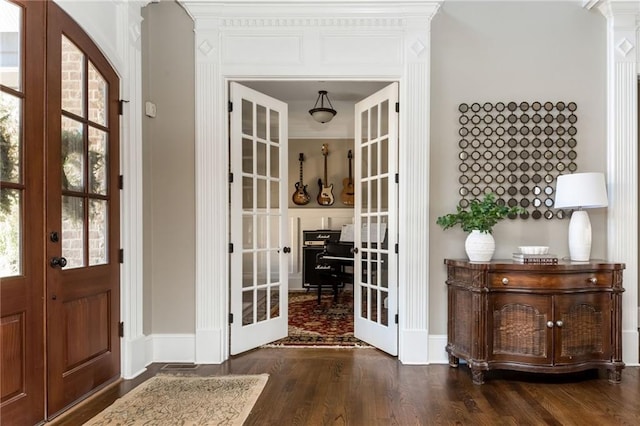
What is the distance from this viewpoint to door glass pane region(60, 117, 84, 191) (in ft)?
7.87

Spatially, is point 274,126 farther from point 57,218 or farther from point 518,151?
point 518,151

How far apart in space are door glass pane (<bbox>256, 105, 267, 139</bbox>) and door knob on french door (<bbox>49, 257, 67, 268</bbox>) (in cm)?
193

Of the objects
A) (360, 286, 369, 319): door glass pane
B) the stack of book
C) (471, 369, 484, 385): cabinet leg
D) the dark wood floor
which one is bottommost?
the dark wood floor

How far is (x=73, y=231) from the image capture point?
2.45 meters

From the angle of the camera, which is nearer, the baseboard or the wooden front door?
the wooden front door

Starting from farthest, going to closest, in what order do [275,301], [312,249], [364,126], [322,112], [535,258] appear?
1. [312,249]
2. [322,112]
3. [364,126]
4. [275,301]
5. [535,258]

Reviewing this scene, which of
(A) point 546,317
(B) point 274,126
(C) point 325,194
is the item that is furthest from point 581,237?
(C) point 325,194

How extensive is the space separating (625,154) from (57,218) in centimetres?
433

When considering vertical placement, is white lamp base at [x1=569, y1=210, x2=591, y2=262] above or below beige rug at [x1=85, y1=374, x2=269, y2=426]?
above

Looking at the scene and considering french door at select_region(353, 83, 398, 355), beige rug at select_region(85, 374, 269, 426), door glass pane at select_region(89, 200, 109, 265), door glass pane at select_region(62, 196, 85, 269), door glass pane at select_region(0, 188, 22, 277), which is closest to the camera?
door glass pane at select_region(0, 188, 22, 277)

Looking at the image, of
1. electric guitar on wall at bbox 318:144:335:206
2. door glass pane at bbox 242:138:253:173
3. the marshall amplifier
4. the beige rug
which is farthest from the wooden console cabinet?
electric guitar on wall at bbox 318:144:335:206

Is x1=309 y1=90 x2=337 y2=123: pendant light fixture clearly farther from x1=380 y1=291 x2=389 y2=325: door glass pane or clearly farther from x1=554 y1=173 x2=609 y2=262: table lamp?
x1=554 y1=173 x2=609 y2=262: table lamp

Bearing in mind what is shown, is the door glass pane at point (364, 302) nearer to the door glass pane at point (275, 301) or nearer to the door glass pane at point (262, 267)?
the door glass pane at point (275, 301)

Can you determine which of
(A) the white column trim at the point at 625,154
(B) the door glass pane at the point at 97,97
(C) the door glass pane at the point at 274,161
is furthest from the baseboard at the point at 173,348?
(A) the white column trim at the point at 625,154
